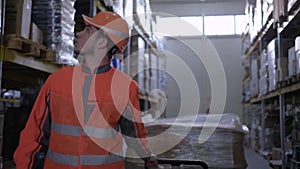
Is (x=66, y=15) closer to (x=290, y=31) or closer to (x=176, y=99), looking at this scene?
(x=290, y=31)

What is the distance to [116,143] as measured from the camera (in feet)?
5.68

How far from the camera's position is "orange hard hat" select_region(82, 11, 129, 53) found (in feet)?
5.67

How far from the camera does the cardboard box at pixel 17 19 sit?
275cm

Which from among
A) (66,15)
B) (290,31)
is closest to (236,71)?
(290,31)

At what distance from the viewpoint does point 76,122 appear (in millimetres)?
1656

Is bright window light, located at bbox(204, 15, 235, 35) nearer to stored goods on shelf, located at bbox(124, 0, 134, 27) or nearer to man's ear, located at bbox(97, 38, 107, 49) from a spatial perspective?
stored goods on shelf, located at bbox(124, 0, 134, 27)

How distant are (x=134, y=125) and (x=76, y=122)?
0.97ft

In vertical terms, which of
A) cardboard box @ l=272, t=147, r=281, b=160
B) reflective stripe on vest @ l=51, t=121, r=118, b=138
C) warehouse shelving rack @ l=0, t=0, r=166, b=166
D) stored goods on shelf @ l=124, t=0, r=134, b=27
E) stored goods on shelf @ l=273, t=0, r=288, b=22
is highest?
stored goods on shelf @ l=124, t=0, r=134, b=27

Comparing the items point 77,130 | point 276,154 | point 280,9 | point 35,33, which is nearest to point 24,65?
point 35,33

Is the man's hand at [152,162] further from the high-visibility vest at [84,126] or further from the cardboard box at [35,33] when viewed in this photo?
the cardboard box at [35,33]

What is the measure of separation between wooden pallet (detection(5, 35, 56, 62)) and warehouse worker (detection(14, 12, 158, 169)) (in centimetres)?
105

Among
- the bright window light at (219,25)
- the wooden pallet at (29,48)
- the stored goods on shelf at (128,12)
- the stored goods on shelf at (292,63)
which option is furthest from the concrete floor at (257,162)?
the bright window light at (219,25)

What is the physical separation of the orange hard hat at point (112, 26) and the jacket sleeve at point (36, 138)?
385mm

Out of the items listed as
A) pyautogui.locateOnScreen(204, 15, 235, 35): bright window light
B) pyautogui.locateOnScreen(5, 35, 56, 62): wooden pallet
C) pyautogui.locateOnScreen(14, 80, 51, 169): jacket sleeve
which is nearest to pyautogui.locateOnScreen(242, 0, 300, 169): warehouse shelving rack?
pyautogui.locateOnScreen(5, 35, 56, 62): wooden pallet
